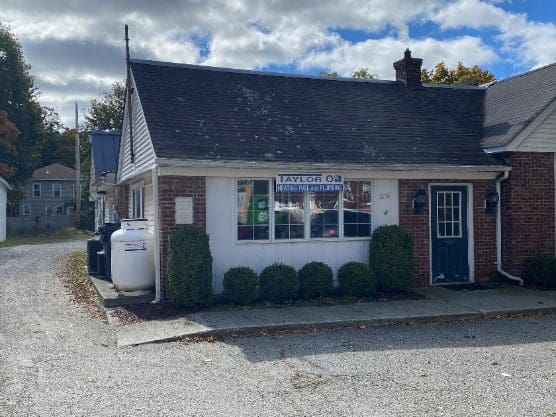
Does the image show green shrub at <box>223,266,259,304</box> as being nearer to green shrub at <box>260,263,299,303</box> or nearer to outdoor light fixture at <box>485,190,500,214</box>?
green shrub at <box>260,263,299,303</box>

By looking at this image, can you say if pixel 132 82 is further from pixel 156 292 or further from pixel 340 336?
pixel 340 336

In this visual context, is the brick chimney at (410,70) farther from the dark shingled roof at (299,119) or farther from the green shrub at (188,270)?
the green shrub at (188,270)

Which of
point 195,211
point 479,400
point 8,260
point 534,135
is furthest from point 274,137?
point 8,260

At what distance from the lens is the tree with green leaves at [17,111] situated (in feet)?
135

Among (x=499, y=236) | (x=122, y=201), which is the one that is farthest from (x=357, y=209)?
(x=122, y=201)

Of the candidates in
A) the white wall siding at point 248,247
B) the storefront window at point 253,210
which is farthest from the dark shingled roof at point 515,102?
the storefront window at point 253,210

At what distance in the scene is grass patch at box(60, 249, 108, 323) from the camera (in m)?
10.5

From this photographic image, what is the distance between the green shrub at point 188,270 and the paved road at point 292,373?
1.41 m

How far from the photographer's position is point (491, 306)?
10078 millimetres

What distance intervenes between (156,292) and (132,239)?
1133 millimetres

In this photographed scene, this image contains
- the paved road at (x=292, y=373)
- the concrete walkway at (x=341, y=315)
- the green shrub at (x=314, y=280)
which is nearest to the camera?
the paved road at (x=292, y=373)

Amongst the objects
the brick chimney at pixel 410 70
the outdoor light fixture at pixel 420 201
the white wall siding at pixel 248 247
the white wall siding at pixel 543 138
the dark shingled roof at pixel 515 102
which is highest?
the brick chimney at pixel 410 70

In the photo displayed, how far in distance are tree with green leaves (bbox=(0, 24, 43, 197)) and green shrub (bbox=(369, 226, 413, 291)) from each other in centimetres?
3568

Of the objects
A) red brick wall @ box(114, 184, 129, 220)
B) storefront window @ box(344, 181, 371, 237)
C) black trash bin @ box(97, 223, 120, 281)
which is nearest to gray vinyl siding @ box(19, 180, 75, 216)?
red brick wall @ box(114, 184, 129, 220)
